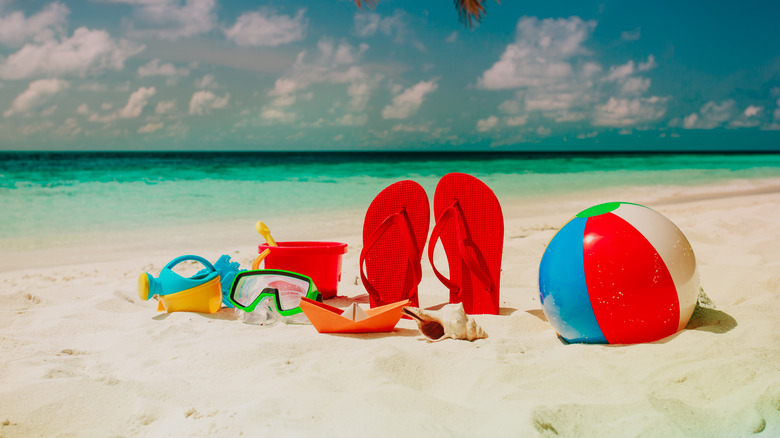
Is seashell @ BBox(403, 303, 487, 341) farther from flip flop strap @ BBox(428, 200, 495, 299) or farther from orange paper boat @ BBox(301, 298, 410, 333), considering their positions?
flip flop strap @ BBox(428, 200, 495, 299)

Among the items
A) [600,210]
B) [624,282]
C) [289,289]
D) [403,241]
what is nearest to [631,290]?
[624,282]

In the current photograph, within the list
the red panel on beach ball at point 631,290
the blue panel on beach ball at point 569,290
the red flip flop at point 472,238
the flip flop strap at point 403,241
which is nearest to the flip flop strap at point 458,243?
the red flip flop at point 472,238

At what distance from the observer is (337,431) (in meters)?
1.63

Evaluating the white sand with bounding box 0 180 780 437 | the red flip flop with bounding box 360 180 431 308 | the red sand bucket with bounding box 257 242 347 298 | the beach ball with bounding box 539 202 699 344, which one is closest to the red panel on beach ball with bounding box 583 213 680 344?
the beach ball with bounding box 539 202 699 344

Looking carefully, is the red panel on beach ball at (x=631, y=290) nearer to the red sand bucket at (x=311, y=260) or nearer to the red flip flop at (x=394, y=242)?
the red flip flop at (x=394, y=242)

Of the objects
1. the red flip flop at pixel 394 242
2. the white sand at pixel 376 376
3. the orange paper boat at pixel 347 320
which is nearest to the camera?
the white sand at pixel 376 376

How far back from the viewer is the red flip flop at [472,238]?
3262 millimetres

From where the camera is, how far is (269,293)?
3031 mm

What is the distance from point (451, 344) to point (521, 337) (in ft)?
1.40

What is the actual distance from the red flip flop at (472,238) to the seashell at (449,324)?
58 cm

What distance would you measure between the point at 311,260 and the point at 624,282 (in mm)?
1976

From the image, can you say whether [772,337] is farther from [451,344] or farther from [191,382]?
[191,382]

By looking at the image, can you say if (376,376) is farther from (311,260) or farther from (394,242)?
(311,260)

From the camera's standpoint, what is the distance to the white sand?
1.65 m
